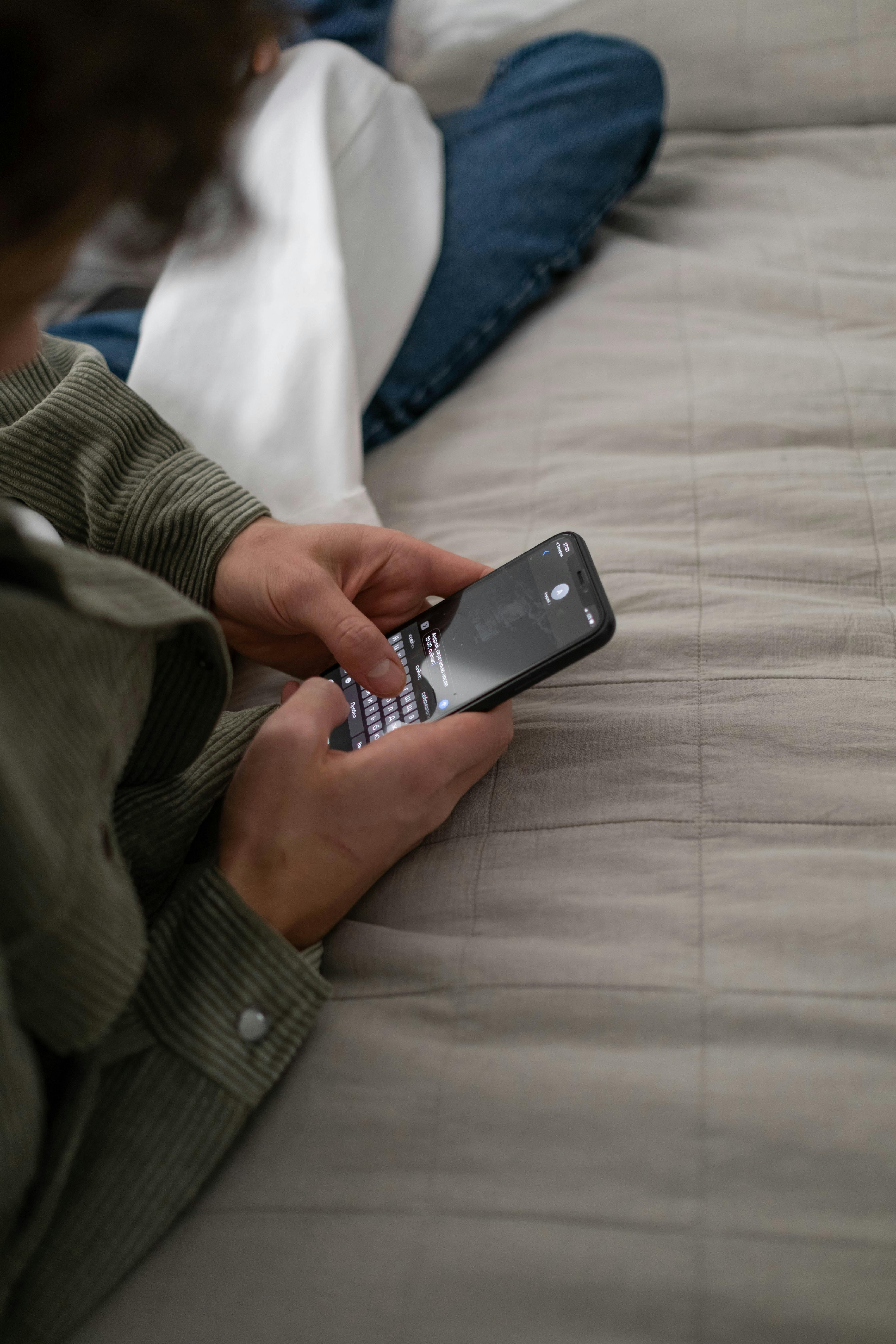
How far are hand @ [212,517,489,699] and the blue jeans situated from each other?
0.82ft

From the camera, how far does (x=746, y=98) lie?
1.04 m

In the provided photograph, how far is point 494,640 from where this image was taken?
0.56 meters

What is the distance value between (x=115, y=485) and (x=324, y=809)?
0.28m

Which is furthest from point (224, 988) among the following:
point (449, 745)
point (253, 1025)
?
point (449, 745)

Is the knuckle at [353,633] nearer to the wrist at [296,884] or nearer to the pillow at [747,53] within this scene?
the wrist at [296,884]

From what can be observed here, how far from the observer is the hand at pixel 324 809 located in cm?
49

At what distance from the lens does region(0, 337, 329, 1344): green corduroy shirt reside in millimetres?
366

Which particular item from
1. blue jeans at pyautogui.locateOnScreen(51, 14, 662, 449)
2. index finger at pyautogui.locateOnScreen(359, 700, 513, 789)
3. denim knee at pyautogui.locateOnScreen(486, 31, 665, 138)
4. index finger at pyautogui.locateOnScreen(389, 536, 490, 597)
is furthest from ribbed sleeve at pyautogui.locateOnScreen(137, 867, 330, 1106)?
denim knee at pyautogui.locateOnScreen(486, 31, 665, 138)

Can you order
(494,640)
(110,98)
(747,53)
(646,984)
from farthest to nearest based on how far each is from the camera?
1. (747,53)
2. (494,640)
3. (646,984)
4. (110,98)

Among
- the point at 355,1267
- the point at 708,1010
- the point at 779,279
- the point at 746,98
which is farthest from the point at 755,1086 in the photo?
the point at 746,98

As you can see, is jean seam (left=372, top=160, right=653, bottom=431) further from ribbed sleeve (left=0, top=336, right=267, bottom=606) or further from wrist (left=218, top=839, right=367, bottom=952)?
wrist (left=218, top=839, right=367, bottom=952)

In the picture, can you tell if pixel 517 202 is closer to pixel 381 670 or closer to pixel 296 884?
pixel 381 670

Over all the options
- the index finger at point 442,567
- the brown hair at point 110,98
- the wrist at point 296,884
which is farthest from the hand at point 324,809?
the brown hair at point 110,98

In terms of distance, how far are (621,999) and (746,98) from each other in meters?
1.02
